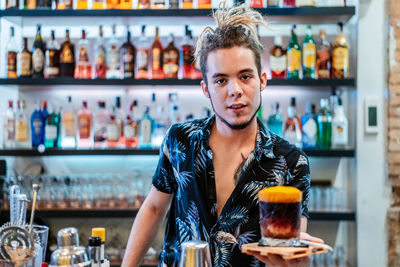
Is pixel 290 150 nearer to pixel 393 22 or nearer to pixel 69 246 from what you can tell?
pixel 69 246

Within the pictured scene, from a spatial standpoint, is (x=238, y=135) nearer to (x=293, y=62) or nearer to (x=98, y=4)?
(x=293, y=62)

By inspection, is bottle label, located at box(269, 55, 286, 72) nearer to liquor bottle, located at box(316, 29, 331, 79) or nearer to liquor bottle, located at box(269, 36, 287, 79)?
liquor bottle, located at box(269, 36, 287, 79)

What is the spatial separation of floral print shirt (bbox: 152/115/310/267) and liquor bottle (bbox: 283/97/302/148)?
147 centimetres

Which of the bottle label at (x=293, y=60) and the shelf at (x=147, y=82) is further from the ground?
the bottle label at (x=293, y=60)

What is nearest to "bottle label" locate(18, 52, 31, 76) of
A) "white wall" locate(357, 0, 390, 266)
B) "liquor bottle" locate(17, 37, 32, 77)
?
"liquor bottle" locate(17, 37, 32, 77)

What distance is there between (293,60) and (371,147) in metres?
0.73

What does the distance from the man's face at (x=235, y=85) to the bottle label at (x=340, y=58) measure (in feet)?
5.71

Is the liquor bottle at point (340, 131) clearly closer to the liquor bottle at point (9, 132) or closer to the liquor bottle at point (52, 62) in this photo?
the liquor bottle at point (52, 62)

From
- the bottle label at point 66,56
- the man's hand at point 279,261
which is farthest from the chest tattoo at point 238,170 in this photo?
the bottle label at point 66,56

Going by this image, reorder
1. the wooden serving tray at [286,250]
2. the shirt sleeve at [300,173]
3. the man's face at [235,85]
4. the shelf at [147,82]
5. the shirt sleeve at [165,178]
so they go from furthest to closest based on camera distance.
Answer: the shelf at [147,82] → the shirt sleeve at [165,178] → the shirt sleeve at [300,173] → the man's face at [235,85] → the wooden serving tray at [286,250]

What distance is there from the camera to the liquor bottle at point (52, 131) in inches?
128

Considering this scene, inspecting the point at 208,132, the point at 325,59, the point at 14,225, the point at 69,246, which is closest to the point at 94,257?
the point at 69,246

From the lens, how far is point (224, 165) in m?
1.72

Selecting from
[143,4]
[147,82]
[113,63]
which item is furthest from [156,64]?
[143,4]
